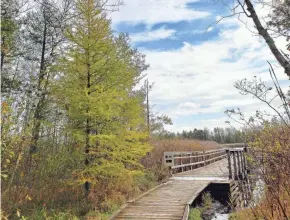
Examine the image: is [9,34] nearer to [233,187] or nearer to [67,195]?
[67,195]

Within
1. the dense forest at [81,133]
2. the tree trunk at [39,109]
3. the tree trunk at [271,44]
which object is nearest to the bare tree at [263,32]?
the tree trunk at [271,44]

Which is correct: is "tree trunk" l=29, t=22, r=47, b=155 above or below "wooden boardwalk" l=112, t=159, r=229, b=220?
above

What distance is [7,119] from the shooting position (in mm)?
4738

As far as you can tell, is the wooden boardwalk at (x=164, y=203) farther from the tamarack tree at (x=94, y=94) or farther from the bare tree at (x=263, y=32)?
the bare tree at (x=263, y=32)

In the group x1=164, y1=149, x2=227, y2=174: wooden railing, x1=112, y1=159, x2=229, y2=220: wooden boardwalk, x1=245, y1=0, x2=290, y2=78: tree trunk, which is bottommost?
x1=112, y1=159, x2=229, y2=220: wooden boardwalk

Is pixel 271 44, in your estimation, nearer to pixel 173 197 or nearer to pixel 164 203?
pixel 164 203

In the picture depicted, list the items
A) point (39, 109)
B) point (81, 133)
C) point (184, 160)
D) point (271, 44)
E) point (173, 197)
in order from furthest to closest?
1. point (184, 160)
2. point (39, 109)
3. point (173, 197)
4. point (81, 133)
5. point (271, 44)

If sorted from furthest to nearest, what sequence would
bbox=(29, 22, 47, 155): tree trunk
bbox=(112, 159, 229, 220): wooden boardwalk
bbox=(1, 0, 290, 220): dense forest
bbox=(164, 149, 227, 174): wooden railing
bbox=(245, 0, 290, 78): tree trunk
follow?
bbox=(164, 149, 227, 174): wooden railing < bbox=(29, 22, 47, 155): tree trunk < bbox=(1, 0, 290, 220): dense forest < bbox=(112, 159, 229, 220): wooden boardwalk < bbox=(245, 0, 290, 78): tree trunk

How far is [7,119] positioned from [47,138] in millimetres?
5548

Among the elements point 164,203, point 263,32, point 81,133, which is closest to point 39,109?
point 81,133

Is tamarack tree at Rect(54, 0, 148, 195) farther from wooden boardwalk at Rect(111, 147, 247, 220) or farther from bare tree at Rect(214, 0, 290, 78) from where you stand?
bare tree at Rect(214, 0, 290, 78)

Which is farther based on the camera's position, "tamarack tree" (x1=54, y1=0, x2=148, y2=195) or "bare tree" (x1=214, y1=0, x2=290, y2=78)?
"tamarack tree" (x1=54, y1=0, x2=148, y2=195)

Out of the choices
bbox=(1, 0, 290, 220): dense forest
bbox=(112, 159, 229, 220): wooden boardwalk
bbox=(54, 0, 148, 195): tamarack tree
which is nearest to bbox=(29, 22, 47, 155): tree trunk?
bbox=(1, 0, 290, 220): dense forest

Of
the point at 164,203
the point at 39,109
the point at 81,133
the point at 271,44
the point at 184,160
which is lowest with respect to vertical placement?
the point at 164,203
